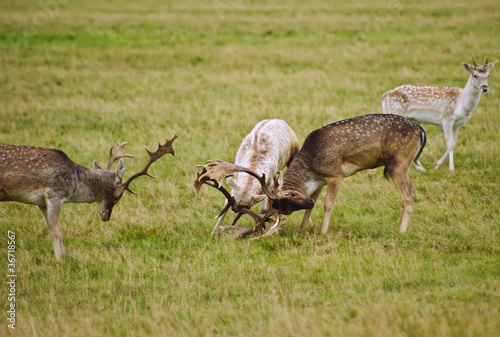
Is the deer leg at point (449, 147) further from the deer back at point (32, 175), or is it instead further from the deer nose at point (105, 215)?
the deer back at point (32, 175)

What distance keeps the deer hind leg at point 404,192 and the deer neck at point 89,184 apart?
392 cm

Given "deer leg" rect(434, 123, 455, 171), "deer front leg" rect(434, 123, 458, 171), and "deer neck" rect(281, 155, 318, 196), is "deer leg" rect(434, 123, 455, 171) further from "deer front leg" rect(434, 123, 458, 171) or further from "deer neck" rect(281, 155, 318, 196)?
"deer neck" rect(281, 155, 318, 196)

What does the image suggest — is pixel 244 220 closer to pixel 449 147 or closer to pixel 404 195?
pixel 404 195

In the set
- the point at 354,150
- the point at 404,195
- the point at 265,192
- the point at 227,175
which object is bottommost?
the point at 404,195

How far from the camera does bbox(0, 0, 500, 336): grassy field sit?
5.87m

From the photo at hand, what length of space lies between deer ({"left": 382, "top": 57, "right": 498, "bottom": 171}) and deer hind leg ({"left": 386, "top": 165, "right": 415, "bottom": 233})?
309cm

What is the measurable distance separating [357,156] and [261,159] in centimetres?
139

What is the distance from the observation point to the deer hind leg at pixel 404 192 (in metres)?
8.10

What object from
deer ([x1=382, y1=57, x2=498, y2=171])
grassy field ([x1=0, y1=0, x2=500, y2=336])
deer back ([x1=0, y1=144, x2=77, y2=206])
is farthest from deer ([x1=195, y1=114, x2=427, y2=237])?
deer ([x1=382, y1=57, x2=498, y2=171])

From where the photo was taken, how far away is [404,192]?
8.17 metres

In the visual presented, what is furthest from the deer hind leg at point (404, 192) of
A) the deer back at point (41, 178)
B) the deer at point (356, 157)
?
the deer back at point (41, 178)

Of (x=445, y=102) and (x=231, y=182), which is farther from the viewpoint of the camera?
(x=445, y=102)

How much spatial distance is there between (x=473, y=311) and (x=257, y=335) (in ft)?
6.45

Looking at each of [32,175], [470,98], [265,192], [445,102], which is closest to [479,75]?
[470,98]
